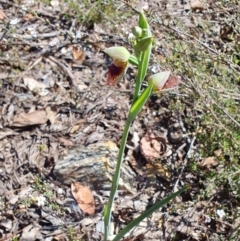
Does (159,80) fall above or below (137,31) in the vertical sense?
below

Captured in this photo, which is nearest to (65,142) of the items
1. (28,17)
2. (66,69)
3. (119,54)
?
(66,69)

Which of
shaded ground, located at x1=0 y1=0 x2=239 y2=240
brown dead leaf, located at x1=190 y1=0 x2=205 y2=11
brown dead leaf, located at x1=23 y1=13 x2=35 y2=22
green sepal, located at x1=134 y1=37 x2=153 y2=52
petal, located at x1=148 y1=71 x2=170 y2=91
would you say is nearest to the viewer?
green sepal, located at x1=134 y1=37 x2=153 y2=52

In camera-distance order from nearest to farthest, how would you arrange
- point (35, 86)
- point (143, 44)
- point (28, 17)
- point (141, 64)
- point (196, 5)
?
point (143, 44) → point (141, 64) → point (35, 86) → point (28, 17) → point (196, 5)

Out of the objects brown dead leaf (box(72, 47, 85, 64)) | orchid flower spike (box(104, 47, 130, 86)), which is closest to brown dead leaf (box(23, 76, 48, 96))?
brown dead leaf (box(72, 47, 85, 64))

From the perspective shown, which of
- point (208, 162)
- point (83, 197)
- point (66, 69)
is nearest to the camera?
point (83, 197)

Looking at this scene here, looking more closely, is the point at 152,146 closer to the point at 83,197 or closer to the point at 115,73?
the point at 83,197

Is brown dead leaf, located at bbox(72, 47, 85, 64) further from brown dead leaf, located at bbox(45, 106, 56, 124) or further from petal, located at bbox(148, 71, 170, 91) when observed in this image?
petal, located at bbox(148, 71, 170, 91)
